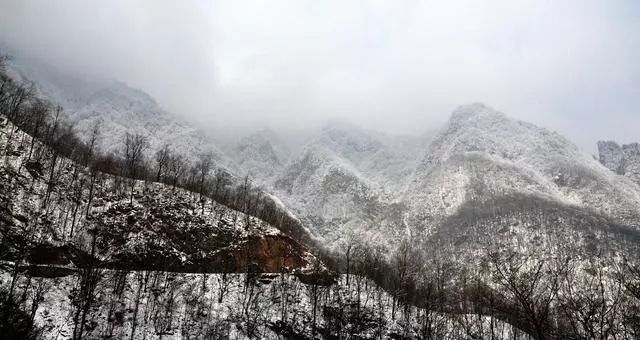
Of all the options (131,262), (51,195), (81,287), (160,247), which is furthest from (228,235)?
(81,287)

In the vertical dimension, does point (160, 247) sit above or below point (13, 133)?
below

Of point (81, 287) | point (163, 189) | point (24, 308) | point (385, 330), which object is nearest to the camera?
point (24, 308)

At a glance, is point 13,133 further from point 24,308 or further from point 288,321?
point 288,321

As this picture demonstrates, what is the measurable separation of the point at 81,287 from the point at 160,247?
2369cm

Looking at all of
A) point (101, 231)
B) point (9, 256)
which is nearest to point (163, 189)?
point (101, 231)

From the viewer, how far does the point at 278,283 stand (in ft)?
243

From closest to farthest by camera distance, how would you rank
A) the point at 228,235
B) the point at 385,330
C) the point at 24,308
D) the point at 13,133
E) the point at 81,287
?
the point at 24,308 < the point at 81,287 < the point at 385,330 < the point at 13,133 < the point at 228,235

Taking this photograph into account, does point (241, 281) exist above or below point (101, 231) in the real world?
below

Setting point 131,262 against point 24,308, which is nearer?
point 24,308

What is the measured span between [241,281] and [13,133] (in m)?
47.7

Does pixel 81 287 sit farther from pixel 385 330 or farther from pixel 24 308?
pixel 385 330

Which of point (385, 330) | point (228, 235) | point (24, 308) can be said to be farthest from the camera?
point (228, 235)

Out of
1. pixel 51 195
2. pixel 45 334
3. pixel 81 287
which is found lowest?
pixel 45 334

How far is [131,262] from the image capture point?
67.7m
